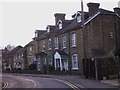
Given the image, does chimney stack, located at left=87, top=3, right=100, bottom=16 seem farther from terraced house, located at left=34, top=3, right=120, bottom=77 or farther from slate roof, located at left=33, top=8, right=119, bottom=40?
slate roof, located at left=33, top=8, right=119, bottom=40

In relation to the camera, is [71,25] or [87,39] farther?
[71,25]

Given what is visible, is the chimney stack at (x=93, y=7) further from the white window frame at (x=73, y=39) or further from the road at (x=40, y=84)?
the road at (x=40, y=84)

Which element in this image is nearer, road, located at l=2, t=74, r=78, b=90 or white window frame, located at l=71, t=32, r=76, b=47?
road, located at l=2, t=74, r=78, b=90

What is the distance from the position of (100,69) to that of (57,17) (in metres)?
28.0

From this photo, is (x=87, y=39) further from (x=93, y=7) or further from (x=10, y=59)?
(x=10, y=59)

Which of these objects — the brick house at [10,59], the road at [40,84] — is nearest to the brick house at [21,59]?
the brick house at [10,59]

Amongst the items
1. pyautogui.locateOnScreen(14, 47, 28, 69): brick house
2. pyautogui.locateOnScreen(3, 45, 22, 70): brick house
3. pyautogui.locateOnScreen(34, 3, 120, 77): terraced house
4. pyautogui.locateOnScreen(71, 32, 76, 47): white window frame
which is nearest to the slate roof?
pyautogui.locateOnScreen(34, 3, 120, 77): terraced house

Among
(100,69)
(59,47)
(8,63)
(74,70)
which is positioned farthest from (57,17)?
(8,63)

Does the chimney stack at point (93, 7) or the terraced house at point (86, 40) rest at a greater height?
the chimney stack at point (93, 7)

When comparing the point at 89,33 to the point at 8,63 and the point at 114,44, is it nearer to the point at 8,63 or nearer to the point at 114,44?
the point at 114,44

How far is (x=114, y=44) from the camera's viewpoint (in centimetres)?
4122

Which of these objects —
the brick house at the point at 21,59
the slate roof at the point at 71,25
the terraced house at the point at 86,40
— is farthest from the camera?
the brick house at the point at 21,59

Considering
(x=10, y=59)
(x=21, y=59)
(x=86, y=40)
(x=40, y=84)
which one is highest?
(x=86, y=40)

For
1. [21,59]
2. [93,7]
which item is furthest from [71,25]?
[21,59]
